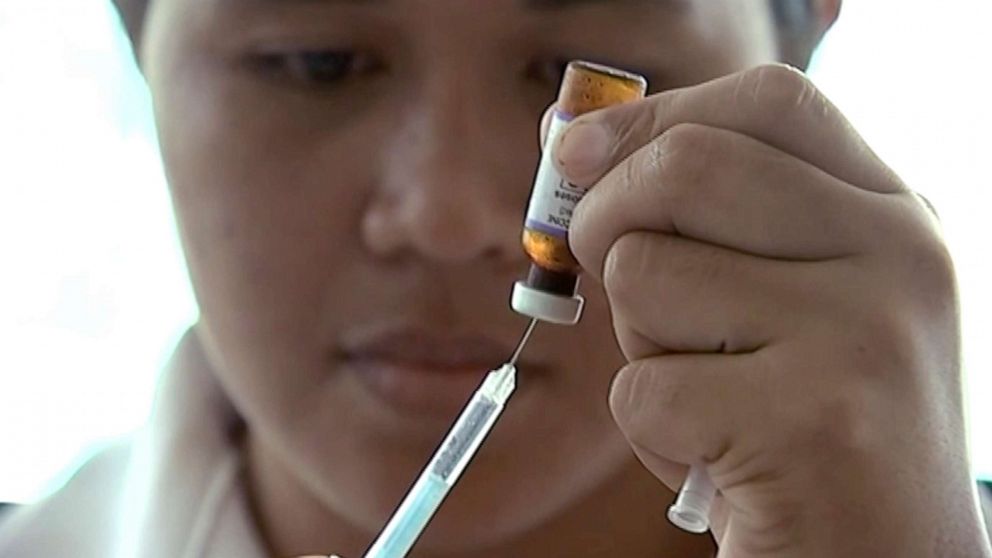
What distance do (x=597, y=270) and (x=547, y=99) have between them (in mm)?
195

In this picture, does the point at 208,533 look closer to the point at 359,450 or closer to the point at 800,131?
the point at 359,450

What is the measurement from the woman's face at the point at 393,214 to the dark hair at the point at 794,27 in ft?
0.07

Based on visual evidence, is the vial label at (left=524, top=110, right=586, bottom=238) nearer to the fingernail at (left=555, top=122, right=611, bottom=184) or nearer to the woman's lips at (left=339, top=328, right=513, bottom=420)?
the fingernail at (left=555, top=122, right=611, bottom=184)

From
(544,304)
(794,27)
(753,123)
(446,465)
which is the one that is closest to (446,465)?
(446,465)

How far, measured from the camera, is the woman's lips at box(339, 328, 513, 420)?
0.75 m

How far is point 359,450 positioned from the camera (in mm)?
785

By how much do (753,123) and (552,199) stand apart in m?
0.10

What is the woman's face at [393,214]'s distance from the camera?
72cm

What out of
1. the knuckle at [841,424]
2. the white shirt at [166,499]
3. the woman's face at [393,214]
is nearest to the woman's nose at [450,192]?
the woman's face at [393,214]

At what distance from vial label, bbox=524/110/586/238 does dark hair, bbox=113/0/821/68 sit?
299 millimetres

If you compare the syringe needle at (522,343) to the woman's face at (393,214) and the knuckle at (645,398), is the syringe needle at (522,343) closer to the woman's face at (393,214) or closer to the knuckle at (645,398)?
the woman's face at (393,214)

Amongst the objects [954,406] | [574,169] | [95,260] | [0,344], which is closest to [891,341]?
[954,406]

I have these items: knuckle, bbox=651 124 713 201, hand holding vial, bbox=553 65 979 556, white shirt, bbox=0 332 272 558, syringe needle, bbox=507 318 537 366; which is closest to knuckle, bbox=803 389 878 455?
hand holding vial, bbox=553 65 979 556

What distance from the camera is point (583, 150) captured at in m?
0.55
